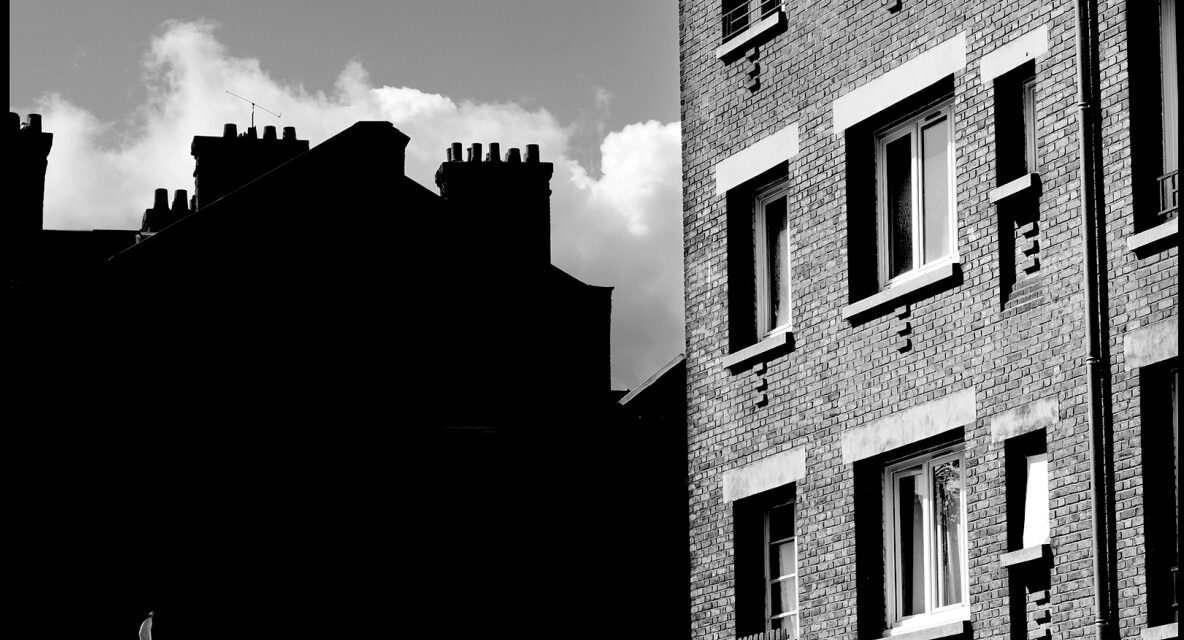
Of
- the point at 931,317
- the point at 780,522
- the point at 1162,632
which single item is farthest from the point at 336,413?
the point at 1162,632

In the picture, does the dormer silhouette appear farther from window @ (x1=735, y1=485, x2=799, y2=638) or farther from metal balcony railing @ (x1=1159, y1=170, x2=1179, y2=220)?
metal balcony railing @ (x1=1159, y1=170, x2=1179, y2=220)

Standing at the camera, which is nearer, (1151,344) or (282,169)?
(1151,344)

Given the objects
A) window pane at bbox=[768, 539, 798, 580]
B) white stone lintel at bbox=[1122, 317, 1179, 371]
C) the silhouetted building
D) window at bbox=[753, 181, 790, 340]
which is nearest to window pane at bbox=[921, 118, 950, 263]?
window at bbox=[753, 181, 790, 340]

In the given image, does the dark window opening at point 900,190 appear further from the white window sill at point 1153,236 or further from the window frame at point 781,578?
the white window sill at point 1153,236

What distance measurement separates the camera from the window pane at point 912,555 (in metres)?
16.5

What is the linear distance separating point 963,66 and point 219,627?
21.4 m

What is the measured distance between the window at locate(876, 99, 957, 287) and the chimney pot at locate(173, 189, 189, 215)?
908 inches

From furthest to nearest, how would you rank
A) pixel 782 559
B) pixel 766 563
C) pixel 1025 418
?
pixel 766 563 < pixel 782 559 < pixel 1025 418

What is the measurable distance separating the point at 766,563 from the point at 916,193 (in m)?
3.83

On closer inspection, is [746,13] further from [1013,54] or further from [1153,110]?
[1153,110]

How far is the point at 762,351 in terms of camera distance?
1839 cm

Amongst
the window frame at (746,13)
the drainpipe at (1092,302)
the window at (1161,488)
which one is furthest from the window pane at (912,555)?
the window frame at (746,13)

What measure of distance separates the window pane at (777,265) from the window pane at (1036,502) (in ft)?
12.8

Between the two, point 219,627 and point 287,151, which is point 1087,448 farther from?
point 287,151
